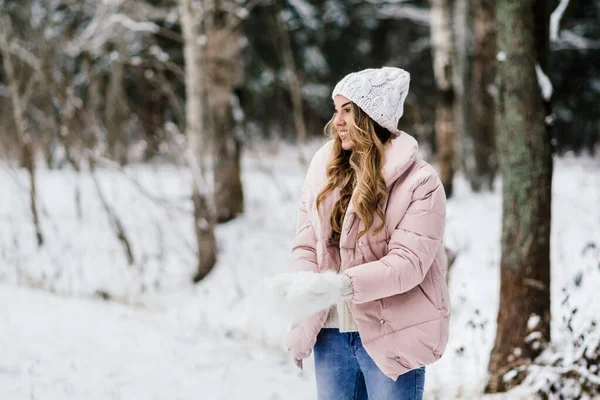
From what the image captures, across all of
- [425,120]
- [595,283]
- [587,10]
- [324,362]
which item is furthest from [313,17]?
[324,362]

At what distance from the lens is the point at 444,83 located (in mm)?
10703

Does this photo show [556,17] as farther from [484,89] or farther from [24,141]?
[484,89]

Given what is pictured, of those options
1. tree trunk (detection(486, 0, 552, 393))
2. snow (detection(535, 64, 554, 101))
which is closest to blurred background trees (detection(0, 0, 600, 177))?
tree trunk (detection(486, 0, 552, 393))

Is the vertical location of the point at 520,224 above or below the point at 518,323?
above

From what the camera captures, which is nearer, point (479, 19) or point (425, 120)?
point (479, 19)

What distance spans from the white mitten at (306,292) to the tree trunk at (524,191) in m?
2.17

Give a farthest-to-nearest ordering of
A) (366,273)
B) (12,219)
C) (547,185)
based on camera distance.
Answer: (12,219)
(547,185)
(366,273)

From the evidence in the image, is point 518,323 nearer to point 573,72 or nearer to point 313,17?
point 313,17

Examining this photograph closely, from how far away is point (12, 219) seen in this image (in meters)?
10.2

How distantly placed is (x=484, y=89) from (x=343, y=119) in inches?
400

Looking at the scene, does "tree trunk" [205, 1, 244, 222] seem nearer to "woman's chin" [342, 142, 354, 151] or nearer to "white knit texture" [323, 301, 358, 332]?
"woman's chin" [342, 142, 354, 151]

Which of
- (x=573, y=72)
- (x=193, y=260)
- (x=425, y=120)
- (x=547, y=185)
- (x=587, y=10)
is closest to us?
(x=547, y=185)

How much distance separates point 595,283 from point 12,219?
885 cm

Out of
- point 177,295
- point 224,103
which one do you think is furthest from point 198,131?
point 177,295
